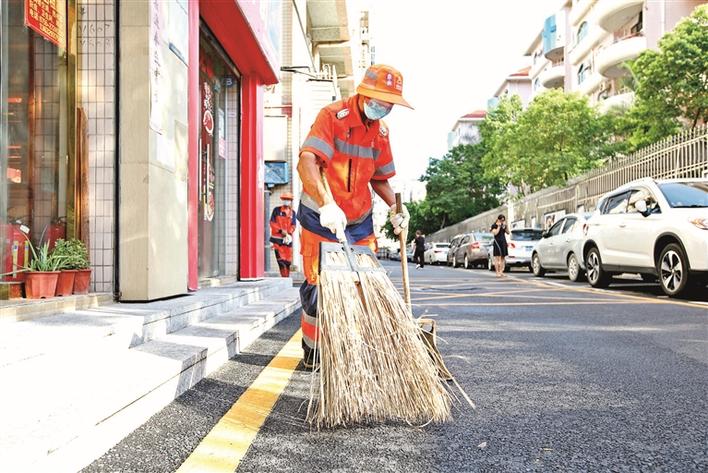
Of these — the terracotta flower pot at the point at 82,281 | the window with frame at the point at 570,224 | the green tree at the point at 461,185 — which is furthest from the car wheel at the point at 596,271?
the green tree at the point at 461,185

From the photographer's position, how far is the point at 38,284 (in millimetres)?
4762

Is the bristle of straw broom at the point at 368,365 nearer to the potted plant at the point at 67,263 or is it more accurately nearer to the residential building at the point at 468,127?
the potted plant at the point at 67,263

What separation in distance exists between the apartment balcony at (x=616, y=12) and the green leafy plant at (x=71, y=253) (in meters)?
38.5

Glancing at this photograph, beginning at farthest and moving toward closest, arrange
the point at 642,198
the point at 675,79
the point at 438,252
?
the point at 438,252 < the point at 675,79 < the point at 642,198

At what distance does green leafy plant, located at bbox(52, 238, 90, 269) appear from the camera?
510 cm

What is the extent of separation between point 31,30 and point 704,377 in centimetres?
514

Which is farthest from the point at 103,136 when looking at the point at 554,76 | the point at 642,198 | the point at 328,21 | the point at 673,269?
the point at 554,76

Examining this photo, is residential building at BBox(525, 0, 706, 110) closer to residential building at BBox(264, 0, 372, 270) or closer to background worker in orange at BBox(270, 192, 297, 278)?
residential building at BBox(264, 0, 372, 270)

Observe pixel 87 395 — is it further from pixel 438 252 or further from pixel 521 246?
pixel 438 252

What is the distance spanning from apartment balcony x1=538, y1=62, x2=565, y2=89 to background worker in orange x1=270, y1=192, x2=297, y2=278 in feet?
159

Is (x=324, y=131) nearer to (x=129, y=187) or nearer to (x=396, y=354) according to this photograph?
(x=396, y=354)

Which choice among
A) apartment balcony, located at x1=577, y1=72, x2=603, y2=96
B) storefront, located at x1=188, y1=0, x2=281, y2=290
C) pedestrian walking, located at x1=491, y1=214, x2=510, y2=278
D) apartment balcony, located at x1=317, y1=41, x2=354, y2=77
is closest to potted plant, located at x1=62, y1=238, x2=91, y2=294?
storefront, located at x1=188, y1=0, x2=281, y2=290

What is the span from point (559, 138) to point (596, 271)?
21263 mm

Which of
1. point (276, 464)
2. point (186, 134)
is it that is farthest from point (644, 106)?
point (276, 464)
